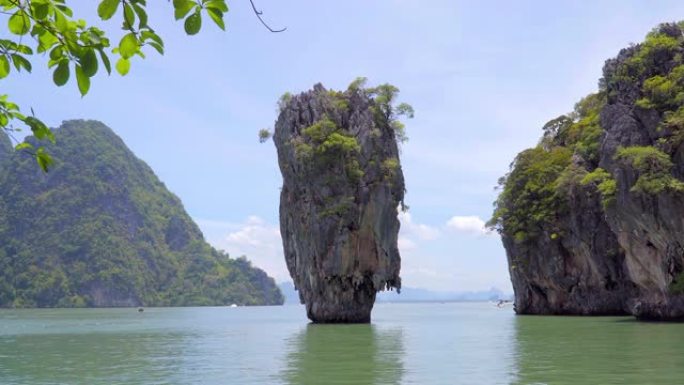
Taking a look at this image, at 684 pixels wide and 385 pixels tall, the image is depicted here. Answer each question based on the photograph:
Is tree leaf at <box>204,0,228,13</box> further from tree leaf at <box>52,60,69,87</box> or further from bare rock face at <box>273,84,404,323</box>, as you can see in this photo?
bare rock face at <box>273,84,404,323</box>

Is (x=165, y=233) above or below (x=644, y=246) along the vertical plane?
above

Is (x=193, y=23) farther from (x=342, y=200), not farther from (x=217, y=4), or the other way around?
(x=342, y=200)

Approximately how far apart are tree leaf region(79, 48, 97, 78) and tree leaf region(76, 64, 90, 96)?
0.02m

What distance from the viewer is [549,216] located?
52.1 meters

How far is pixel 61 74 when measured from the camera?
9.43ft

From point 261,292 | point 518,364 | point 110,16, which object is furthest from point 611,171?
point 261,292

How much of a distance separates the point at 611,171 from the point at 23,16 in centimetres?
3921

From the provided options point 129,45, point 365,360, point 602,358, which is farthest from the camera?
point 365,360

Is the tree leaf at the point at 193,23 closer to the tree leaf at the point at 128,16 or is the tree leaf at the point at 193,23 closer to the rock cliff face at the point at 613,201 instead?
the tree leaf at the point at 128,16

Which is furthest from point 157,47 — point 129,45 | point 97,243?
point 97,243

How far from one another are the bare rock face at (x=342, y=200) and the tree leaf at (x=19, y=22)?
38.6 metres

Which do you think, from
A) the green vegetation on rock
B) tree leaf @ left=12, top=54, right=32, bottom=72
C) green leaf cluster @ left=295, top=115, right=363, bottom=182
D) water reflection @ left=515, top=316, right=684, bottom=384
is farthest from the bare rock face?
tree leaf @ left=12, top=54, right=32, bottom=72

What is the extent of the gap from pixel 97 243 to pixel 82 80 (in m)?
169

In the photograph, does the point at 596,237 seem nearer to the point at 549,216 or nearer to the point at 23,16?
the point at 549,216
